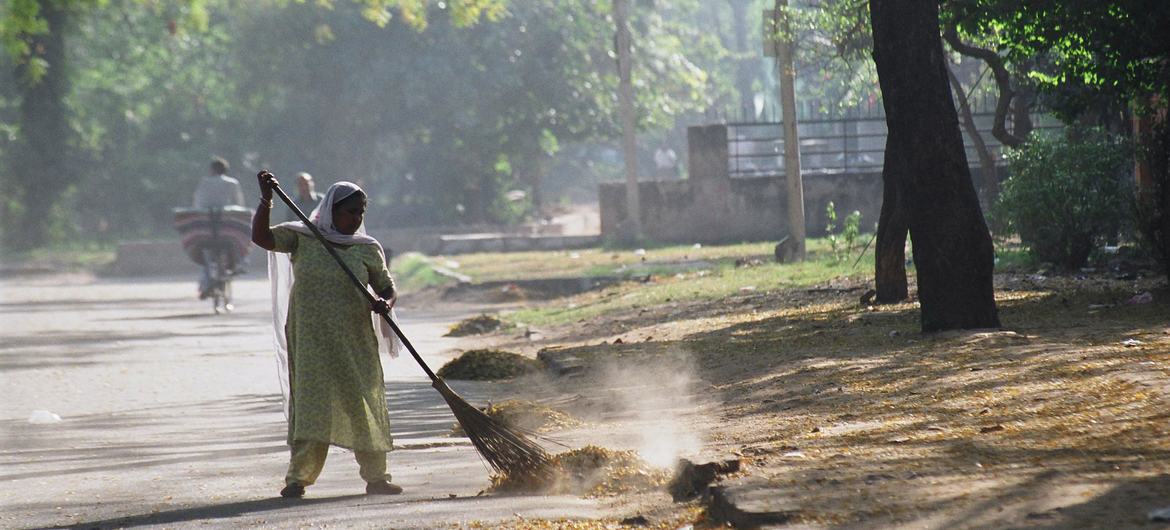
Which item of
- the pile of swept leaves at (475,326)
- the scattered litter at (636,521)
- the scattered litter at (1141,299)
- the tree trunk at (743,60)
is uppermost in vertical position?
the tree trunk at (743,60)

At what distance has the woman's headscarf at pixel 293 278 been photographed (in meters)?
7.18

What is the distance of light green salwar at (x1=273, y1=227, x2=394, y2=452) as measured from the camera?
6.96 m

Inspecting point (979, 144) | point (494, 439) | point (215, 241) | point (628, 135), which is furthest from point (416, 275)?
point (494, 439)

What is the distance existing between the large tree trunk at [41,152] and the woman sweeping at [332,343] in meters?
33.0

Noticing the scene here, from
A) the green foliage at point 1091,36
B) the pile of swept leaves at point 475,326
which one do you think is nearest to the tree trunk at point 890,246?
the green foliage at point 1091,36

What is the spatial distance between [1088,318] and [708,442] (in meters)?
4.61

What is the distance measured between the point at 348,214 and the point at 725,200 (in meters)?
23.2

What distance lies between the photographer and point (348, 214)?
283 inches

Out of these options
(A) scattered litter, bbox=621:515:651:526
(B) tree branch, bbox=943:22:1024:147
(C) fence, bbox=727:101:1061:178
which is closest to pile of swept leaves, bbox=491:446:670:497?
(A) scattered litter, bbox=621:515:651:526

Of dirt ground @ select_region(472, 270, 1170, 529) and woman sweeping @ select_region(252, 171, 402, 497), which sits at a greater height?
woman sweeping @ select_region(252, 171, 402, 497)

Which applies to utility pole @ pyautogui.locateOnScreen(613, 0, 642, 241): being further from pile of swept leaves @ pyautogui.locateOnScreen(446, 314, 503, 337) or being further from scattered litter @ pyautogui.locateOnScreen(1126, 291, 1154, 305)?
scattered litter @ pyautogui.locateOnScreen(1126, 291, 1154, 305)

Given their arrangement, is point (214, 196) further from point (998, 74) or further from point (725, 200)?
point (725, 200)

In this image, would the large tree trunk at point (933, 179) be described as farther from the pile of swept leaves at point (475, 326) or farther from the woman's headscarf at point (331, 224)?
the pile of swept leaves at point (475, 326)

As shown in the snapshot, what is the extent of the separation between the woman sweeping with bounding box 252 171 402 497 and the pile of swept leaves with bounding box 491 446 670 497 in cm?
54
